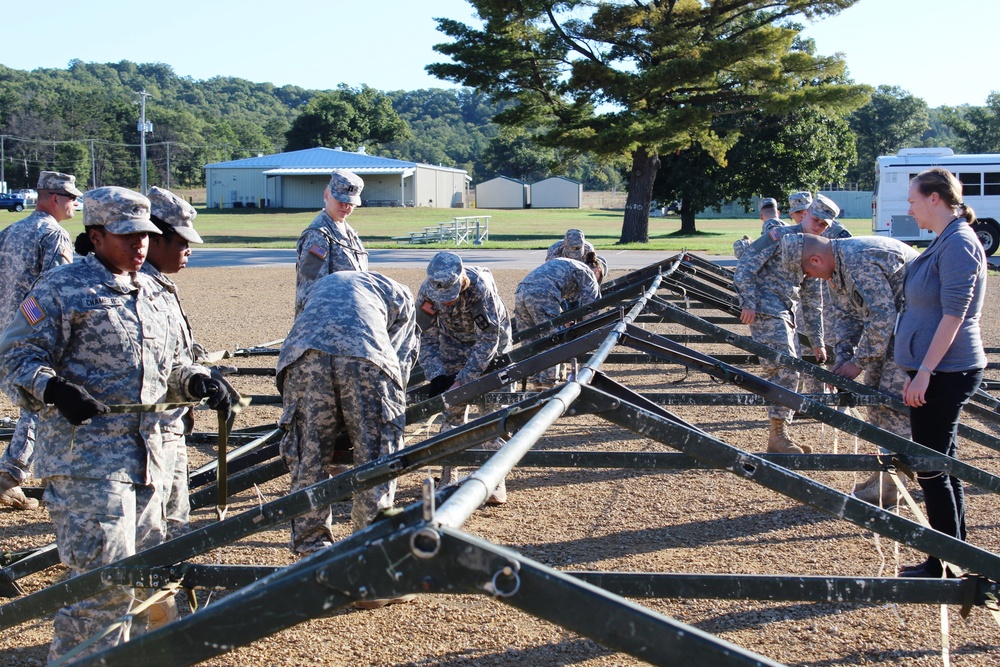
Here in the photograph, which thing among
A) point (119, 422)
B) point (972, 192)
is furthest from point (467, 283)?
point (972, 192)

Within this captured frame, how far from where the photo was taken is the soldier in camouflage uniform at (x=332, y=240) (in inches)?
254

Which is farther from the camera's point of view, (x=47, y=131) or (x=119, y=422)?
(x=47, y=131)

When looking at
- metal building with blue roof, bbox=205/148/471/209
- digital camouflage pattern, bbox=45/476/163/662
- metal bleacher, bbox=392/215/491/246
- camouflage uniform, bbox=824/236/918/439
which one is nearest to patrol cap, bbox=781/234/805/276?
camouflage uniform, bbox=824/236/918/439

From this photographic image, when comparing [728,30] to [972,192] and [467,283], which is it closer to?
[972,192]

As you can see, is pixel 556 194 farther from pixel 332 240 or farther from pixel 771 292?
pixel 332 240

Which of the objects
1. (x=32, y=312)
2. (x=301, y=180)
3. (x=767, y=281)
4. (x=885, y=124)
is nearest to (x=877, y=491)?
(x=767, y=281)

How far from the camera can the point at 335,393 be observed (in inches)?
168

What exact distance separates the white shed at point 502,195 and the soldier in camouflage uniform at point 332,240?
2909 inches

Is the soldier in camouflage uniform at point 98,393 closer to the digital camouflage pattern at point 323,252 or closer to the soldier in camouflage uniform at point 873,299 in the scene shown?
the digital camouflage pattern at point 323,252

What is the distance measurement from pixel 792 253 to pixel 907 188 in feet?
72.9

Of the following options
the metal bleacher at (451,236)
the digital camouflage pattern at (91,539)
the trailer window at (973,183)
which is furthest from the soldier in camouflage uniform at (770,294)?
the metal bleacher at (451,236)

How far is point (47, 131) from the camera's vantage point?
78.7 m

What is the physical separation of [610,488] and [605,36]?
25.9 meters

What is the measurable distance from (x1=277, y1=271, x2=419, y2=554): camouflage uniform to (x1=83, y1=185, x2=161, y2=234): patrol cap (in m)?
1.06
